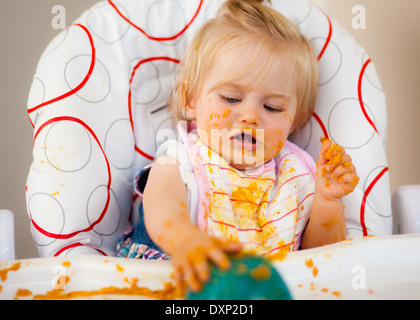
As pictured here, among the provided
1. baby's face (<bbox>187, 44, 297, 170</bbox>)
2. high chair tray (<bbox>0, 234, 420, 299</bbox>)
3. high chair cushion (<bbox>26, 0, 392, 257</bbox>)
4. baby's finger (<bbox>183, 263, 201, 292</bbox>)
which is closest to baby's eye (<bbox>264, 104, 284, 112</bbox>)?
baby's face (<bbox>187, 44, 297, 170</bbox>)

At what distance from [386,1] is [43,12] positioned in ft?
2.70

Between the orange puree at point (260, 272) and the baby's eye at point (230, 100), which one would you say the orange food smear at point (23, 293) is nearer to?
the orange puree at point (260, 272)

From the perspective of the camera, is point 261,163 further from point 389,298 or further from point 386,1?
point 386,1

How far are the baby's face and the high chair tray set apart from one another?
252 millimetres

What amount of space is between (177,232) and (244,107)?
287mm

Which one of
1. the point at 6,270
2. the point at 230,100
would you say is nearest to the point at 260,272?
the point at 6,270

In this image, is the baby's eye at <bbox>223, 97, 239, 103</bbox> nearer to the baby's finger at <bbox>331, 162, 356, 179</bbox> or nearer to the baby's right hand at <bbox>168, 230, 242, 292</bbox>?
the baby's finger at <bbox>331, 162, 356, 179</bbox>

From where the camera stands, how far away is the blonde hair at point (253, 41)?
0.73m

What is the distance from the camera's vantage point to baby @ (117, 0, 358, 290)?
2.27 ft

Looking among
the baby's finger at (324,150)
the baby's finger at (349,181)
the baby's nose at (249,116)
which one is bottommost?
the baby's finger at (349,181)

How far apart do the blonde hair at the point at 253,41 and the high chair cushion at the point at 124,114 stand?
0.04m

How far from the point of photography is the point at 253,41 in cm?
73

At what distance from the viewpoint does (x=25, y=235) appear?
1.25 metres

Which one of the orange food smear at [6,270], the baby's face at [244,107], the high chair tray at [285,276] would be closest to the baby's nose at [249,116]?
the baby's face at [244,107]
